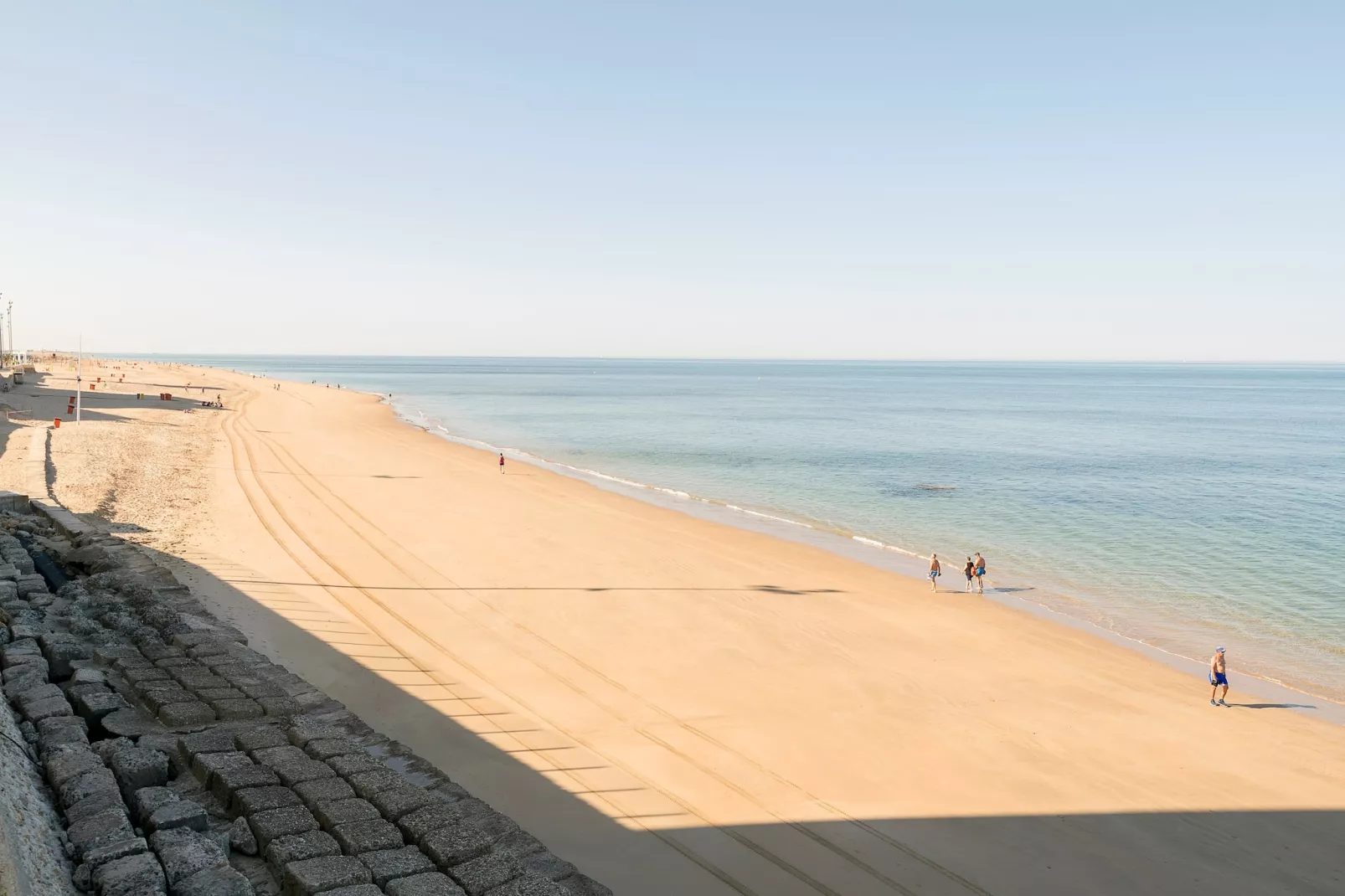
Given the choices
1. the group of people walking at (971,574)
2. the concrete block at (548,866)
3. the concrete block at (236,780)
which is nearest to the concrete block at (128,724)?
the concrete block at (236,780)

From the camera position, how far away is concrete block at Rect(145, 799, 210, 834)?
7195 mm

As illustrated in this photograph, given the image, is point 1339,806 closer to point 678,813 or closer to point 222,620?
point 678,813

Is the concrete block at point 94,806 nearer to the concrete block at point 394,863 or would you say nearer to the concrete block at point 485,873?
the concrete block at point 394,863

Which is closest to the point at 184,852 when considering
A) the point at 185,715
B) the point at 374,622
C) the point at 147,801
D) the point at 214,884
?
the point at 214,884

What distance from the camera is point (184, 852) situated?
6762 mm

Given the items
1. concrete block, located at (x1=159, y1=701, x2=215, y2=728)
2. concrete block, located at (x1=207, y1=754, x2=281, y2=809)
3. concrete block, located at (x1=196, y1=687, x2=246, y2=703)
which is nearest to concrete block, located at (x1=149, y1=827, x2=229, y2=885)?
concrete block, located at (x1=207, y1=754, x2=281, y2=809)

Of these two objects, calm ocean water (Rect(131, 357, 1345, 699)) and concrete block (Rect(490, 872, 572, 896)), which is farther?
calm ocean water (Rect(131, 357, 1345, 699))

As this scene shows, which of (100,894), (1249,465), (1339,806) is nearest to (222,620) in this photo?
(100,894)

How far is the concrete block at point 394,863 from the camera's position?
6684 mm

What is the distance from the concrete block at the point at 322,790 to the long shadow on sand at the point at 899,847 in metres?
2.19

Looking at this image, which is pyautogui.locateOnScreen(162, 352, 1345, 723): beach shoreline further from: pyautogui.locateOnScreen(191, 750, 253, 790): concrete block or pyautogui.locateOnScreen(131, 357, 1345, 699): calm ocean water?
pyautogui.locateOnScreen(191, 750, 253, 790): concrete block

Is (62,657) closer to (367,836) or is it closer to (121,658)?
(121,658)

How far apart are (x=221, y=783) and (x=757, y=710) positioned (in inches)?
301

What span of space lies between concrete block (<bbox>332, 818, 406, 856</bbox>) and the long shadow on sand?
2198 mm
